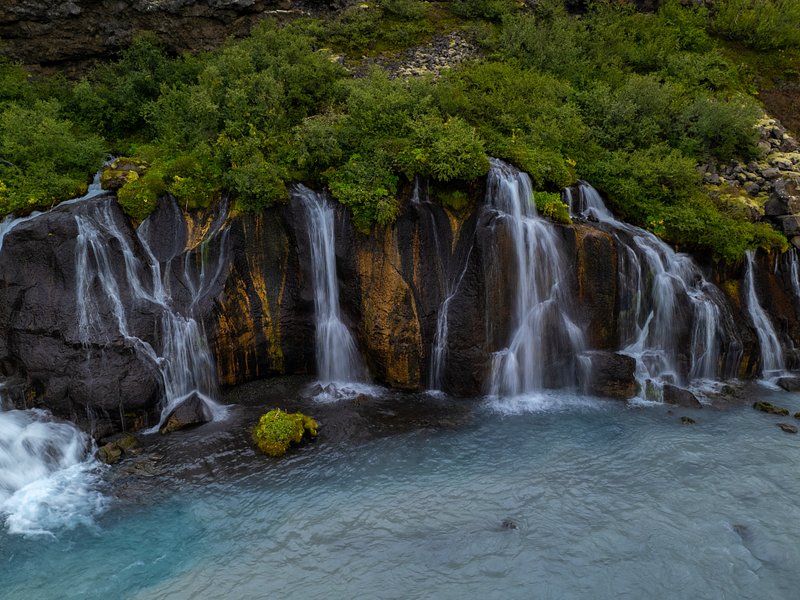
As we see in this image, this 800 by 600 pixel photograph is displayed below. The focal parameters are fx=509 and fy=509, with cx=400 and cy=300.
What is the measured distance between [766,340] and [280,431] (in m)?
14.7

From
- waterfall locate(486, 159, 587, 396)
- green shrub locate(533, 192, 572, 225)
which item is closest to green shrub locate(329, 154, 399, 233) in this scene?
waterfall locate(486, 159, 587, 396)

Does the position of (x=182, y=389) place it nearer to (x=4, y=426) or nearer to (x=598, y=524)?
(x=4, y=426)

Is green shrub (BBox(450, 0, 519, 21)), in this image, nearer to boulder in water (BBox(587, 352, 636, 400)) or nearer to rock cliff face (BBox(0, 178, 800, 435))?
rock cliff face (BBox(0, 178, 800, 435))

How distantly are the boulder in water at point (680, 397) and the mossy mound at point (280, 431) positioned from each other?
9.75 meters

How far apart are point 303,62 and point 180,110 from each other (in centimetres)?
475

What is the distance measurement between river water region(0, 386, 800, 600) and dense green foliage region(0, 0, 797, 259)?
6.35 metres

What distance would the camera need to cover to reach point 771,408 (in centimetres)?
1355

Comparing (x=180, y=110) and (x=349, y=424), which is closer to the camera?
(x=349, y=424)

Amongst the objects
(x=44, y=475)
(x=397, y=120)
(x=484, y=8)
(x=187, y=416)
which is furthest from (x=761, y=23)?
(x=44, y=475)

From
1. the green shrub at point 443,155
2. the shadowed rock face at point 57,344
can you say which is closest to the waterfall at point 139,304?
the shadowed rock face at point 57,344

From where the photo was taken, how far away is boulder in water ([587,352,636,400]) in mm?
14445

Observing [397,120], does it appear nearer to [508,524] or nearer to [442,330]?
[442,330]

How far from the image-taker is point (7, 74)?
63.2 feet

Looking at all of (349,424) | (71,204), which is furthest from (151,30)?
(349,424)
